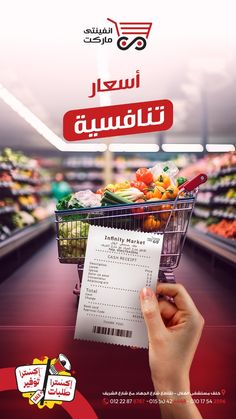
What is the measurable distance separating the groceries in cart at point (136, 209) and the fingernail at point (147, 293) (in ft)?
0.86

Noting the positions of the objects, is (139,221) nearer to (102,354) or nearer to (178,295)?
(178,295)

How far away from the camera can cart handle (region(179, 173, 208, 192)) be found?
Answer: 148 cm

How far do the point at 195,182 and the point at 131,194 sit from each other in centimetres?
21

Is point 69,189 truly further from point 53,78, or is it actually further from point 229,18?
point 229,18

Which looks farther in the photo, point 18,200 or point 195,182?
point 18,200

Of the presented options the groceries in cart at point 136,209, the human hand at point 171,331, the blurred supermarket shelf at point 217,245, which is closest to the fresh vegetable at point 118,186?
the groceries in cart at point 136,209

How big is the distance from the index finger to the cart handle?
32 centimetres

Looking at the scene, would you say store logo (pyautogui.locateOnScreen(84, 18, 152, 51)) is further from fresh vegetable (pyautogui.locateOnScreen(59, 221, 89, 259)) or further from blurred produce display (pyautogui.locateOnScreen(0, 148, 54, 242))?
blurred produce display (pyautogui.locateOnScreen(0, 148, 54, 242))

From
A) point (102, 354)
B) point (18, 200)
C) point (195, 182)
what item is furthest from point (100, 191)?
point (18, 200)

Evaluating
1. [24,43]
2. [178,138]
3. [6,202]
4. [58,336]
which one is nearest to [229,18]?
[178,138]

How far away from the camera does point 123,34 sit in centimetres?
151

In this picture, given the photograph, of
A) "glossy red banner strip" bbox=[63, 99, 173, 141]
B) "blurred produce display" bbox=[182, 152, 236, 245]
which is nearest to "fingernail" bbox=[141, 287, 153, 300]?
"glossy red banner strip" bbox=[63, 99, 173, 141]

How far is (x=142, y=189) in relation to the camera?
5.18 ft

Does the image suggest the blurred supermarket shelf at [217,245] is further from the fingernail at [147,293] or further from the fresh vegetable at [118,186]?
the fingernail at [147,293]
